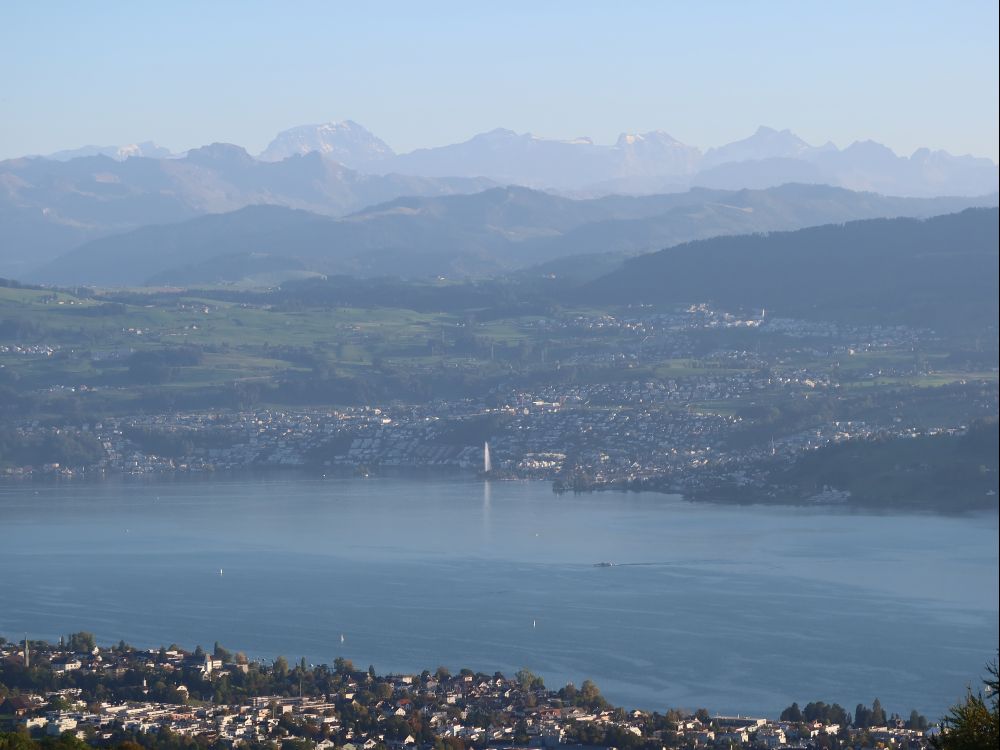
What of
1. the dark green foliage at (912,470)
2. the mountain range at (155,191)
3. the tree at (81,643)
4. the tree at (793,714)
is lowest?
the tree at (793,714)

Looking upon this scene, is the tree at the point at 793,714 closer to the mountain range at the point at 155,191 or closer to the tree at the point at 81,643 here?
the tree at the point at 81,643

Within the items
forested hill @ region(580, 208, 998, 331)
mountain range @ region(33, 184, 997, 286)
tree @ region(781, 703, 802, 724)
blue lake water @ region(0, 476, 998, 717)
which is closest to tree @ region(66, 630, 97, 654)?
blue lake water @ region(0, 476, 998, 717)

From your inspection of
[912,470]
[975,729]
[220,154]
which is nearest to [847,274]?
[912,470]

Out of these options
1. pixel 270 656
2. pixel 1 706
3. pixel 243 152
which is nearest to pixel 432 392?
pixel 270 656

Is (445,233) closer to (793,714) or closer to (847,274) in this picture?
(847,274)

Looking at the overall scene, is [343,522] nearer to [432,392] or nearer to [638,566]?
[638,566]

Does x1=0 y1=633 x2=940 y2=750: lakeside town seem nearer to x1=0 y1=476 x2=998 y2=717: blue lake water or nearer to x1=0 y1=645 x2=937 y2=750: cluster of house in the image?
x1=0 y1=645 x2=937 y2=750: cluster of house

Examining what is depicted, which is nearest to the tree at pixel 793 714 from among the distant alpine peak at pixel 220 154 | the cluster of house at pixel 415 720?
the cluster of house at pixel 415 720

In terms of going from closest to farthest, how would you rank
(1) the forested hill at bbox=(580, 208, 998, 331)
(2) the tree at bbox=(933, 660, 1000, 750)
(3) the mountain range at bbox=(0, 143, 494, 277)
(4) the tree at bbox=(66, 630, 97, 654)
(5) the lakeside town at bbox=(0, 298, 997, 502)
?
(2) the tree at bbox=(933, 660, 1000, 750), (4) the tree at bbox=(66, 630, 97, 654), (1) the forested hill at bbox=(580, 208, 998, 331), (5) the lakeside town at bbox=(0, 298, 997, 502), (3) the mountain range at bbox=(0, 143, 494, 277)
